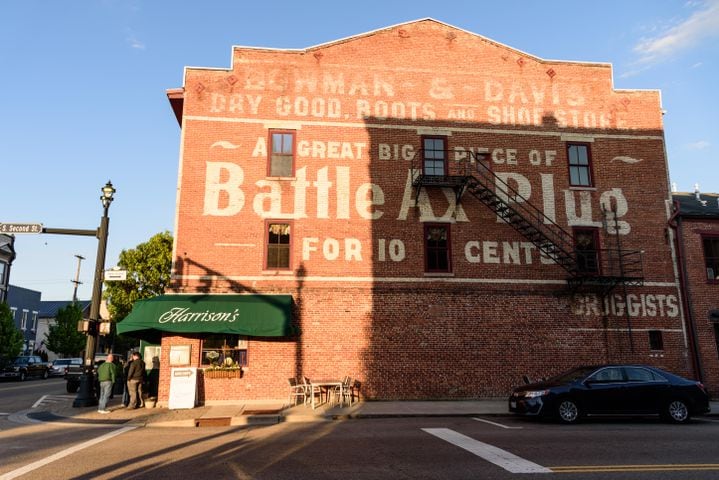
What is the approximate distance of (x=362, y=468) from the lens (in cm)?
746

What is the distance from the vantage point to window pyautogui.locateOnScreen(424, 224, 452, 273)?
735 inches

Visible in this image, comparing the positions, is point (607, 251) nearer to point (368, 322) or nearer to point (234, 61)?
point (368, 322)

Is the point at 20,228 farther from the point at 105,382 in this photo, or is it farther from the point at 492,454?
the point at 492,454

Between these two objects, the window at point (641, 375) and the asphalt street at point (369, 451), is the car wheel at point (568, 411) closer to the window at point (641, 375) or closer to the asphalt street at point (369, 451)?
the asphalt street at point (369, 451)

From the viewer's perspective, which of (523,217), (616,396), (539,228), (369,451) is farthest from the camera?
(539,228)

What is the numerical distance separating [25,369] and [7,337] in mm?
3006

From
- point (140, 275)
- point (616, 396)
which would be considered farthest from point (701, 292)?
point (140, 275)

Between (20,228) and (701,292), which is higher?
(20,228)

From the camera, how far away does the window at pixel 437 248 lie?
18672 millimetres

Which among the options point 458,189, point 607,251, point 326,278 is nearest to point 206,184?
point 326,278

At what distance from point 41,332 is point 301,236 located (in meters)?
59.3

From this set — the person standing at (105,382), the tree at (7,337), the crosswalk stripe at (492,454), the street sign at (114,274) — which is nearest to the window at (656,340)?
the crosswalk stripe at (492,454)

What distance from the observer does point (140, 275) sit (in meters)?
35.6

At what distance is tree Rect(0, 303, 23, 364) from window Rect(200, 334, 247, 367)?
30.7m
